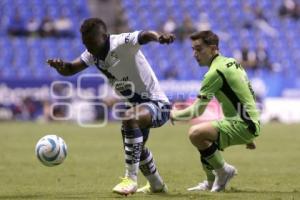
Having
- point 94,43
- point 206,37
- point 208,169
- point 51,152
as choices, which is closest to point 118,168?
point 208,169

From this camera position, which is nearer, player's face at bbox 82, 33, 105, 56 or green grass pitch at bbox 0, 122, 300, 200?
player's face at bbox 82, 33, 105, 56

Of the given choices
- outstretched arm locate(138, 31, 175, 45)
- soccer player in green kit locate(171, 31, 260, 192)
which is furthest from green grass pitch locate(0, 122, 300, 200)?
outstretched arm locate(138, 31, 175, 45)

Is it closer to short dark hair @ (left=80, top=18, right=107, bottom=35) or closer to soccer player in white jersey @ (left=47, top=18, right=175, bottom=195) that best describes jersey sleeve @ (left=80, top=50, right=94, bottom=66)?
soccer player in white jersey @ (left=47, top=18, right=175, bottom=195)

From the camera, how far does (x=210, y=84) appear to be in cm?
880

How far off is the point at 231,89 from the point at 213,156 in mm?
865

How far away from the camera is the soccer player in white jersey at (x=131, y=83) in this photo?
27.3 ft

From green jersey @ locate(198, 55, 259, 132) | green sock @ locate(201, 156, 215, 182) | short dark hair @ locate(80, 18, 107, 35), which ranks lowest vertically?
green sock @ locate(201, 156, 215, 182)

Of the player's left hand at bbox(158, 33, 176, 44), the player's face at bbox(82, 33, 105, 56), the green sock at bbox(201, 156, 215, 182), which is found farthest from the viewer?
the green sock at bbox(201, 156, 215, 182)

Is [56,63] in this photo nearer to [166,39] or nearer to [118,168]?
[166,39]

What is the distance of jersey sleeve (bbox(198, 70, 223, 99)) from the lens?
8.79 m

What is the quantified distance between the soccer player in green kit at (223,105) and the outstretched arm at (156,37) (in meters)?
0.96

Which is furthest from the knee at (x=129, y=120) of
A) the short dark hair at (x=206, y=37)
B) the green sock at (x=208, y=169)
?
the short dark hair at (x=206, y=37)

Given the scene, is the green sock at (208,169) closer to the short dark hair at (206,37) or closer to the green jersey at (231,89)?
the green jersey at (231,89)

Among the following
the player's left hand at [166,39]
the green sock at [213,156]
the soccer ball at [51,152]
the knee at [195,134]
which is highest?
the player's left hand at [166,39]
